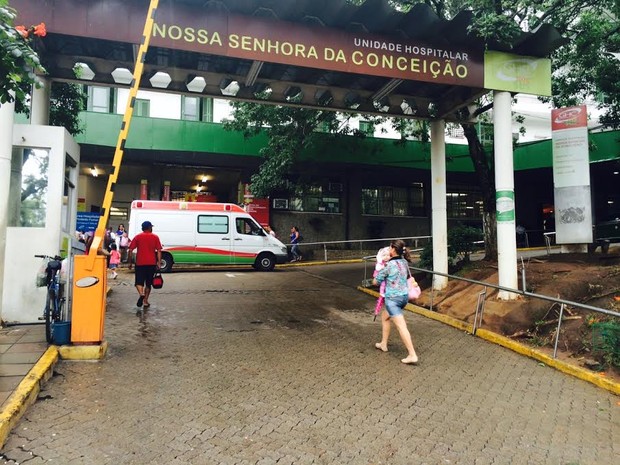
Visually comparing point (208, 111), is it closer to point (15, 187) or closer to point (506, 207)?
point (15, 187)

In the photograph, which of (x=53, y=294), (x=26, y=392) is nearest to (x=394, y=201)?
(x=53, y=294)

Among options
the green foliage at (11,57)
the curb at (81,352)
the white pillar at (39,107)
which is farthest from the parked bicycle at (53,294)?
the white pillar at (39,107)

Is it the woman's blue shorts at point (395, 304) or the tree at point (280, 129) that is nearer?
the woman's blue shorts at point (395, 304)

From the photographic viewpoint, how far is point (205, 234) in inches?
633

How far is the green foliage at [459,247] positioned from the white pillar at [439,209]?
0.95m

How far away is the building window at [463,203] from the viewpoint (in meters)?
24.4

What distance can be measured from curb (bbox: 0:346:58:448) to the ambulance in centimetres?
1056

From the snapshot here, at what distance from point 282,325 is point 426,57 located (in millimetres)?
5544

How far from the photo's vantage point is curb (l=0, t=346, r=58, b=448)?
11.8 feet

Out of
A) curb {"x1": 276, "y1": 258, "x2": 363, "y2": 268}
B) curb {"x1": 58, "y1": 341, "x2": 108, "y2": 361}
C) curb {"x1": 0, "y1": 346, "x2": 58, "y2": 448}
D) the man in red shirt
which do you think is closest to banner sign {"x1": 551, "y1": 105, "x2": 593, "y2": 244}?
the man in red shirt

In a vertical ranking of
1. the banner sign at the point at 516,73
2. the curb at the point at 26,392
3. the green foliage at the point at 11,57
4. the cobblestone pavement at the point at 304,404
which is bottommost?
the cobblestone pavement at the point at 304,404

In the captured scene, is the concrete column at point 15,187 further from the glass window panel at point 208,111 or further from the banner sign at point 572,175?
the glass window panel at point 208,111

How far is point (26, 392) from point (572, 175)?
953 cm

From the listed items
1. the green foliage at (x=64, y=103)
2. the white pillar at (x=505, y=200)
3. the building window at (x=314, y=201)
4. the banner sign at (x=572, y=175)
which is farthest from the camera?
the building window at (x=314, y=201)
